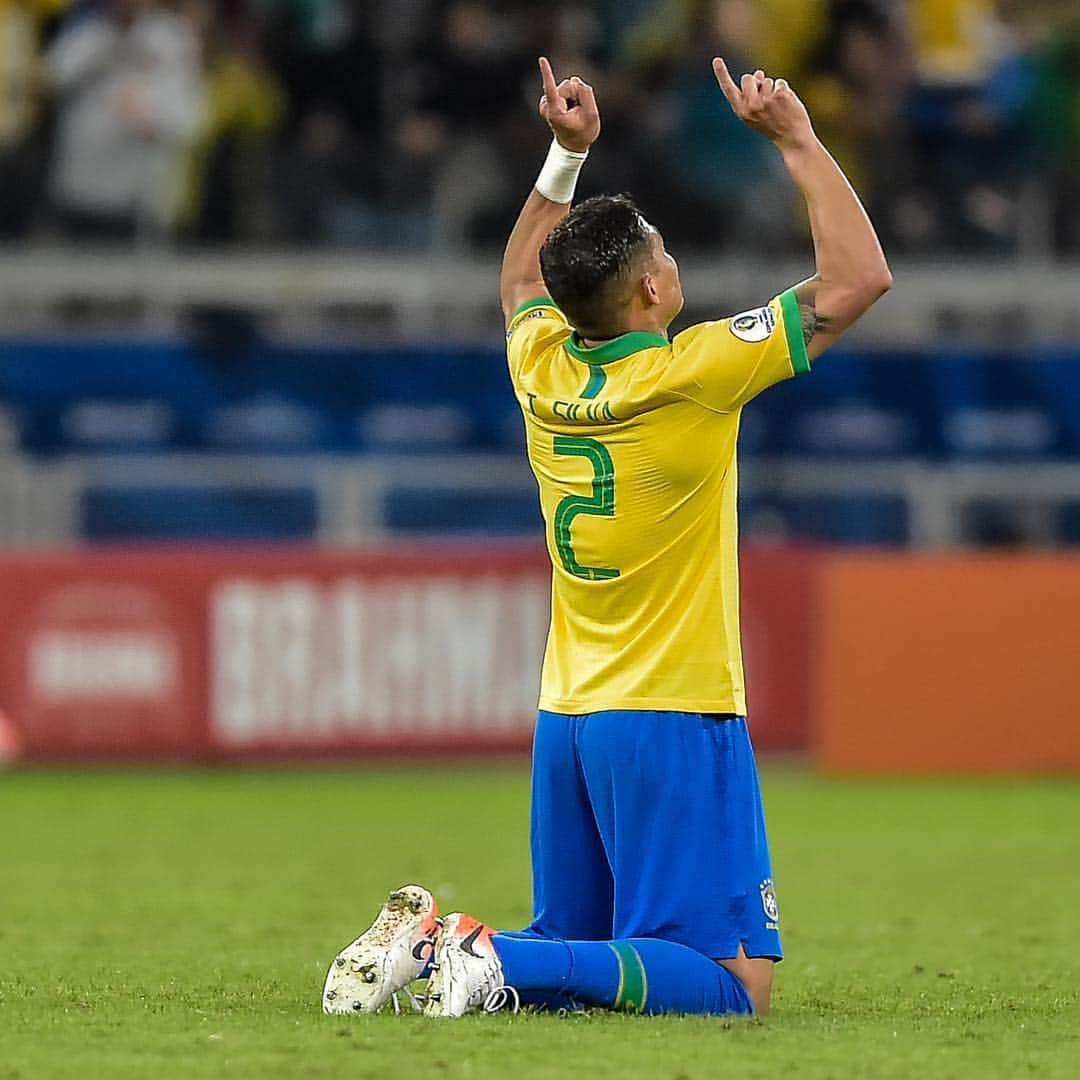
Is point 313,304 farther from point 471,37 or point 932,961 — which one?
point 932,961

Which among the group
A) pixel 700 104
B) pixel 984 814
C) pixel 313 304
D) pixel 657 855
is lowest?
pixel 984 814

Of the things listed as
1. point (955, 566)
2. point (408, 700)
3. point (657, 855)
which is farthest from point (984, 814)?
point (657, 855)

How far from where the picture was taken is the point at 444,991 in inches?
226

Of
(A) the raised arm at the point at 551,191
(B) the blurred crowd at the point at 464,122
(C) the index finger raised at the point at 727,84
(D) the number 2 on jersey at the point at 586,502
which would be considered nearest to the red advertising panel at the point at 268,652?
(B) the blurred crowd at the point at 464,122

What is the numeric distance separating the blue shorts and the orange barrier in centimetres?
932

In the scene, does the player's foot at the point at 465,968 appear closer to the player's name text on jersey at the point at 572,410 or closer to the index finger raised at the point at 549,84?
the player's name text on jersey at the point at 572,410

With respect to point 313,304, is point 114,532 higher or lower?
lower

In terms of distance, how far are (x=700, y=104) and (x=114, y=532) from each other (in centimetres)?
506

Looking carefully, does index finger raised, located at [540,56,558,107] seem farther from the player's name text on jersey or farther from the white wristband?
the player's name text on jersey

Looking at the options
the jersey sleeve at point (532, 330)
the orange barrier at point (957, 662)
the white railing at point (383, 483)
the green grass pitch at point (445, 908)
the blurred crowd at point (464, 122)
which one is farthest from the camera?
the blurred crowd at point (464, 122)

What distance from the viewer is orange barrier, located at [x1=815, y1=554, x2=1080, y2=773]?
1507cm

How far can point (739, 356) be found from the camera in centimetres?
565

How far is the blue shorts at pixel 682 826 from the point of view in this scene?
19.0 ft

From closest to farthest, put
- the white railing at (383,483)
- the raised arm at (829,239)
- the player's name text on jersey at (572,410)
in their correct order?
the raised arm at (829,239), the player's name text on jersey at (572,410), the white railing at (383,483)
